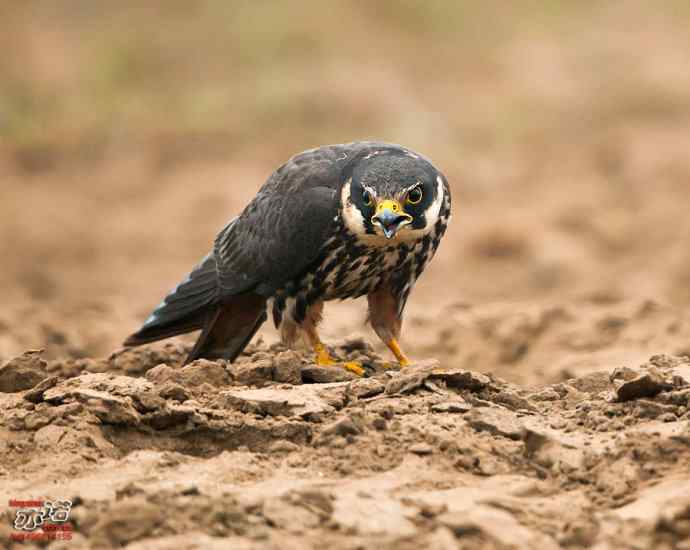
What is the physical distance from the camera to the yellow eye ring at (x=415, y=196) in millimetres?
5934

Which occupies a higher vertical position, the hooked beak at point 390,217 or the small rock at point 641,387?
the hooked beak at point 390,217

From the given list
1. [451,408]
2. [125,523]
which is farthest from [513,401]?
[125,523]

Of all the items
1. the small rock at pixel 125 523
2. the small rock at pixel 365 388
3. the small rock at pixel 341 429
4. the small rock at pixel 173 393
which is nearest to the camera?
the small rock at pixel 125 523

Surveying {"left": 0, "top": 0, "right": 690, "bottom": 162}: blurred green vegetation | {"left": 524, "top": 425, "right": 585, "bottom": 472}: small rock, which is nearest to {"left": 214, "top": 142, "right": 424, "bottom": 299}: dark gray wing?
{"left": 524, "top": 425, "right": 585, "bottom": 472}: small rock

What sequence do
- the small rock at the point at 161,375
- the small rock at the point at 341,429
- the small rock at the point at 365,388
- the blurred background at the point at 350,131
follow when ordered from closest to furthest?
the small rock at the point at 341,429 < the small rock at the point at 365,388 < the small rock at the point at 161,375 < the blurred background at the point at 350,131

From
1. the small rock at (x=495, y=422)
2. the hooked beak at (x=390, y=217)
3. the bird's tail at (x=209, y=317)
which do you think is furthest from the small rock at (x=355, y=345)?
the small rock at (x=495, y=422)

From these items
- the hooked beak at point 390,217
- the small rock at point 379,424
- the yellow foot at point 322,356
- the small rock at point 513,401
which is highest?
the hooked beak at point 390,217

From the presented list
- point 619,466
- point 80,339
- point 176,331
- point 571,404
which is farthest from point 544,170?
point 619,466

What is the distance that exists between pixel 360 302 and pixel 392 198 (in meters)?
4.55

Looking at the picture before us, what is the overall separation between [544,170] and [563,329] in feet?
17.8

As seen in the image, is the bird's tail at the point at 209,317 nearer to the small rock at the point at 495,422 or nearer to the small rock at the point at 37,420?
the small rock at the point at 37,420

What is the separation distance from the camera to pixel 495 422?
4738mm

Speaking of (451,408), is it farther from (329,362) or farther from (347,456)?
(329,362)

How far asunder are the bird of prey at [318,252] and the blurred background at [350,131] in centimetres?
191
